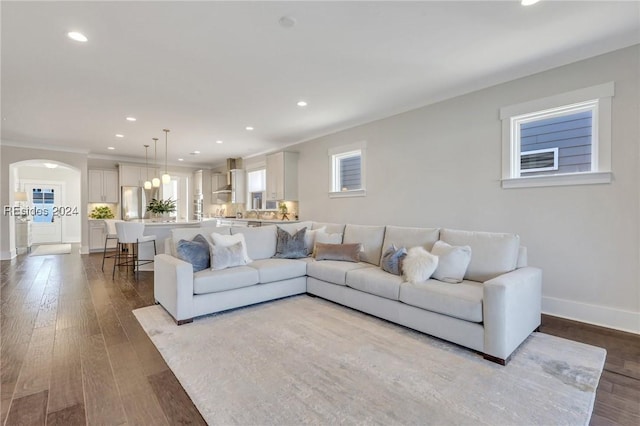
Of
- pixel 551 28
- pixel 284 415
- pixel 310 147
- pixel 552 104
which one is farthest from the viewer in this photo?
pixel 310 147

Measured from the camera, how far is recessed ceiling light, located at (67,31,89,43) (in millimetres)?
2607

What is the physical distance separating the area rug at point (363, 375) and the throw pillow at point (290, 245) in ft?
4.30

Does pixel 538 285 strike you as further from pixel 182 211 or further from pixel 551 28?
pixel 182 211

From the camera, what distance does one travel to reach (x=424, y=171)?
175 inches

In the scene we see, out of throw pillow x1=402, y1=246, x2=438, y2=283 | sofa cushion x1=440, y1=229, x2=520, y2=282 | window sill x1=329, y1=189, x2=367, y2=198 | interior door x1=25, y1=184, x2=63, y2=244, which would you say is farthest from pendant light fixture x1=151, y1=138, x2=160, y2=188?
sofa cushion x1=440, y1=229, x2=520, y2=282

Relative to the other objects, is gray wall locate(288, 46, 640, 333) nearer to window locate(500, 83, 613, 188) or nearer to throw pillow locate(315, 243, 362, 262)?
window locate(500, 83, 613, 188)

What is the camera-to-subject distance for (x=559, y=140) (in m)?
3.32

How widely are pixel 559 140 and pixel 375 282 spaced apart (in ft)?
8.48

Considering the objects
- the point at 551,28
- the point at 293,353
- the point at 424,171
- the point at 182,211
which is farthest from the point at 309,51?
the point at 182,211

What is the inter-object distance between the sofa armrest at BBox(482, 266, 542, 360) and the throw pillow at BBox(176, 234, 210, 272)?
9.44ft

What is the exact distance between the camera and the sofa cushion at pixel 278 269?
3.64m

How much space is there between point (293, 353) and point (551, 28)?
3.56 metres

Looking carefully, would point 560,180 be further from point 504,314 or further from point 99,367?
point 99,367

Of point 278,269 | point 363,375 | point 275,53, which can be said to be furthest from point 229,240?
point 363,375
